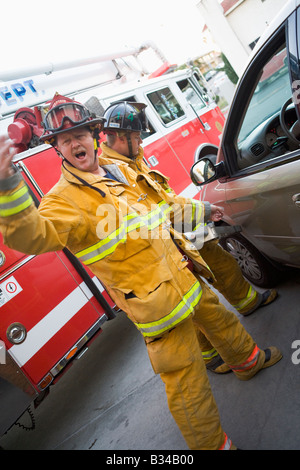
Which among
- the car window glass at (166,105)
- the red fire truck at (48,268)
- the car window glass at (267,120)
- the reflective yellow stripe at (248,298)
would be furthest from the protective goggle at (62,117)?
the car window glass at (166,105)

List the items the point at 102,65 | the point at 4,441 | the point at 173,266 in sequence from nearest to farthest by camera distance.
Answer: the point at 173,266, the point at 4,441, the point at 102,65

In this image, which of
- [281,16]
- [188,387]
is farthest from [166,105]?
[188,387]

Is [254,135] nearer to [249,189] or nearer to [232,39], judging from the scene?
[249,189]

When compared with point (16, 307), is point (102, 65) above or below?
above

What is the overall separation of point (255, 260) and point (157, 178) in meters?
1.15

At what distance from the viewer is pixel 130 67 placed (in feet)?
21.9

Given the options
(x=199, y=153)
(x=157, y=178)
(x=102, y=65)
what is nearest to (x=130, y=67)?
(x=102, y=65)

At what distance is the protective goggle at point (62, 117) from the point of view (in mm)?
1800

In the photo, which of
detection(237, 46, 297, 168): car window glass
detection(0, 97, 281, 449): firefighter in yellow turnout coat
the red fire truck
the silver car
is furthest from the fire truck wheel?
the red fire truck

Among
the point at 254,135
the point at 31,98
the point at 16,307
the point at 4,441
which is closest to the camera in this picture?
the point at 254,135

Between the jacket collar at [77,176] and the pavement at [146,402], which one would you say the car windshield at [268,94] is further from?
the pavement at [146,402]

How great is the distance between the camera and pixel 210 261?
2805 millimetres

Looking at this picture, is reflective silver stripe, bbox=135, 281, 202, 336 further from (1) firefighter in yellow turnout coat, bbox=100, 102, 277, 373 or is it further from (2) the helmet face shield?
(2) the helmet face shield

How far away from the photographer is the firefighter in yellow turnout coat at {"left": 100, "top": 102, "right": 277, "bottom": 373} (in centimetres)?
239
